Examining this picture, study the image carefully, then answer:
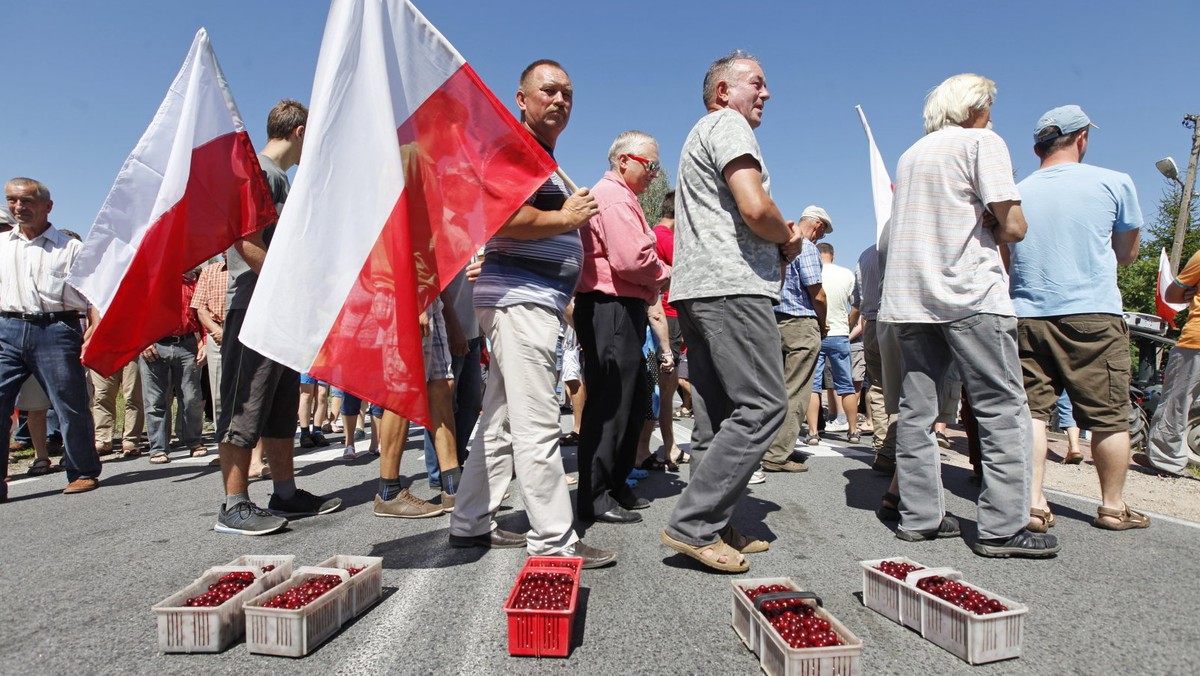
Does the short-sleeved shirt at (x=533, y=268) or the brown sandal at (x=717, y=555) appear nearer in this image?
the brown sandal at (x=717, y=555)

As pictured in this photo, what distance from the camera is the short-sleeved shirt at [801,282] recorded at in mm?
5422

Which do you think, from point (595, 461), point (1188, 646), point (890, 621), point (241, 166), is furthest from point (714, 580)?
point (241, 166)

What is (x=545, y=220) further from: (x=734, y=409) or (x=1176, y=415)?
(x=1176, y=415)

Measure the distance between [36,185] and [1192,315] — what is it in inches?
368

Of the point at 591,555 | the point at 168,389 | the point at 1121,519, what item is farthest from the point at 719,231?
the point at 168,389

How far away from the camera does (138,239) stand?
11.8ft

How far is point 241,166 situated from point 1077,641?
435 cm

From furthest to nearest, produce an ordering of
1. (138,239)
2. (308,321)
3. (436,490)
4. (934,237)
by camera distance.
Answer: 1. (436,490)
2. (138,239)
3. (934,237)
4. (308,321)

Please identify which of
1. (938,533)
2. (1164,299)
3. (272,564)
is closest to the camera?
(272,564)

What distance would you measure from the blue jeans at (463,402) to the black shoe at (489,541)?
157 cm

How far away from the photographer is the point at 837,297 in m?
7.54

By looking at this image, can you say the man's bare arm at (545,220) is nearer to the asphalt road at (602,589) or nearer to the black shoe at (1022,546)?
the asphalt road at (602,589)

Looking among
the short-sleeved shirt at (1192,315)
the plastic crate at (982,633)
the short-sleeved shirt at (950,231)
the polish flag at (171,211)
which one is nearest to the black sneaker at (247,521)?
the polish flag at (171,211)

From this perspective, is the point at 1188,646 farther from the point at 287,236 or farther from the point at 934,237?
the point at 287,236
